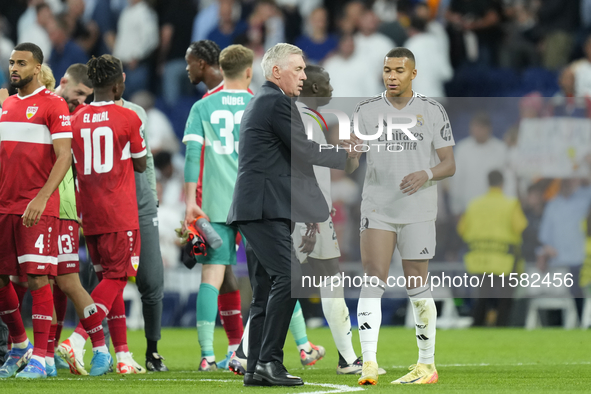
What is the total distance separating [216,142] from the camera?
23.5ft

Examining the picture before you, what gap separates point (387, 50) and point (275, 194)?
8.47 m

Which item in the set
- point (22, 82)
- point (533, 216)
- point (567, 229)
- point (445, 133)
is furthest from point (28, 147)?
point (567, 229)

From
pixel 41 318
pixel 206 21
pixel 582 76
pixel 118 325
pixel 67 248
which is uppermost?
pixel 206 21

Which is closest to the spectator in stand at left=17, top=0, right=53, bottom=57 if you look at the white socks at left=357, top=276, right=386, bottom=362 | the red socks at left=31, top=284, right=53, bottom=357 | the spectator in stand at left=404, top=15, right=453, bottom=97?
the spectator in stand at left=404, top=15, right=453, bottom=97

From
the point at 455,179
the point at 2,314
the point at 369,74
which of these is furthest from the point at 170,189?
the point at 2,314

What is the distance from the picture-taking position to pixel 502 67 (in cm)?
1398

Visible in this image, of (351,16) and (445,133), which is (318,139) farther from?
(351,16)

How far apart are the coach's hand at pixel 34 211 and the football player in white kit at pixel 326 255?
1748 millimetres

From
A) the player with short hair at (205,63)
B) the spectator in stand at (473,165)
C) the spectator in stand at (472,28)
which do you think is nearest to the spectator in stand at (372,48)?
the spectator in stand at (472,28)

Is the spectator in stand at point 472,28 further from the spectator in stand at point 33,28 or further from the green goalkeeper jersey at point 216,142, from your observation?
the green goalkeeper jersey at point 216,142

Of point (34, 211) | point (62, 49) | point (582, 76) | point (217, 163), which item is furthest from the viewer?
point (62, 49)

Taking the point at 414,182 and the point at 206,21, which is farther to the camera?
the point at 206,21

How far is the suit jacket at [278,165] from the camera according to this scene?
17.5 feet

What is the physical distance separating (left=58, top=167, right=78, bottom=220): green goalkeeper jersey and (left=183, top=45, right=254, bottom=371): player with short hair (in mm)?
859
